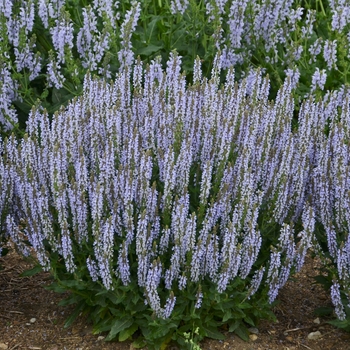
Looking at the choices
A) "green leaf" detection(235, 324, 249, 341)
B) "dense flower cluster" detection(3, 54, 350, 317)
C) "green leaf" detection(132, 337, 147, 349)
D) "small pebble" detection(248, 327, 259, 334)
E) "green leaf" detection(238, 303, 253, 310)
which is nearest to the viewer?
"dense flower cluster" detection(3, 54, 350, 317)

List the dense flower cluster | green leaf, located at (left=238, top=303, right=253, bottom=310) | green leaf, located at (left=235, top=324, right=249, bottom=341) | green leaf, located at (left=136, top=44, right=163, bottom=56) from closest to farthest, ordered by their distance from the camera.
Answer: the dense flower cluster < green leaf, located at (left=238, top=303, right=253, bottom=310) < green leaf, located at (left=235, top=324, right=249, bottom=341) < green leaf, located at (left=136, top=44, right=163, bottom=56)

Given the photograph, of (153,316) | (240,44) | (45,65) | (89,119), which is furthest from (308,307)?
(45,65)

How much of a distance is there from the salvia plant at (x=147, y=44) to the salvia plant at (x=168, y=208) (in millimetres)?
1475

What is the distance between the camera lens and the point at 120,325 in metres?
4.07

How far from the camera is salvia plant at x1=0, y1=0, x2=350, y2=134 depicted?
19.2 ft

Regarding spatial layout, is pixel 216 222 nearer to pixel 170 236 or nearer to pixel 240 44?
pixel 170 236

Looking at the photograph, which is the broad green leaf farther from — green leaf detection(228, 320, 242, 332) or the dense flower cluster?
green leaf detection(228, 320, 242, 332)

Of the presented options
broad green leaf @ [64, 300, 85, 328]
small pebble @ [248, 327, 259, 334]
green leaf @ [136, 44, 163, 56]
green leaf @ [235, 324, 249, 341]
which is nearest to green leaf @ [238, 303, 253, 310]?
green leaf @ [235, 324, 249, 341]

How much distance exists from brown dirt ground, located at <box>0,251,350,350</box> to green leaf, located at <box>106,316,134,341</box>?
7.5 inches

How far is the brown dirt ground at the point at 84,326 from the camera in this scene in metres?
4.33

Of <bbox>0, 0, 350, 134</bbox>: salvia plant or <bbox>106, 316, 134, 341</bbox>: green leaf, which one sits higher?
<bbox>0, 0, 350, 134</bbox>: salvia plant

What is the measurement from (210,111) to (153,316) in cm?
121

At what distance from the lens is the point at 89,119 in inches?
171

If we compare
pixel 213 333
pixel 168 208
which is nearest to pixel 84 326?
pixel 213 333
